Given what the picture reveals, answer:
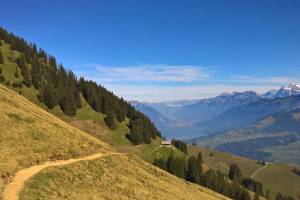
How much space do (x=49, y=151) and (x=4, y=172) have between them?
12507 millimetres

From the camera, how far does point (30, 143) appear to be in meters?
58.9

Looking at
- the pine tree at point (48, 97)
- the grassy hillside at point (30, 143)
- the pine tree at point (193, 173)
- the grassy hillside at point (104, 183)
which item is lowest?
the pine tree at point (193, 173)

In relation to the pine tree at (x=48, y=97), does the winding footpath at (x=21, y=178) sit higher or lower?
lower

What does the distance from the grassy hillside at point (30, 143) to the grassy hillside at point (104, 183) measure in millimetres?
3272

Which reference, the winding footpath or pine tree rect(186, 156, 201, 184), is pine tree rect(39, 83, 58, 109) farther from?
the winding footpath

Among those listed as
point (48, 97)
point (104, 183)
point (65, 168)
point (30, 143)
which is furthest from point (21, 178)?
point (48, 97)

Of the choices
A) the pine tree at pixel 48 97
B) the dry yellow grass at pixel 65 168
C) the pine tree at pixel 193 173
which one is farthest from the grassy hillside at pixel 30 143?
the pine tree at pixel 193 173

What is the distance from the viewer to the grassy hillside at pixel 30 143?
51.7 meters

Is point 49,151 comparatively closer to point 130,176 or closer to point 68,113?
point 130,176

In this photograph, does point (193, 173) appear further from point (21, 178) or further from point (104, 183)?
point (21, 178)

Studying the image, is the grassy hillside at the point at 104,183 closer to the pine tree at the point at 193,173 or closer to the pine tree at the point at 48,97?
the pine tree at the point at 193,173

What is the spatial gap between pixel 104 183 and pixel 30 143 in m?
12.1

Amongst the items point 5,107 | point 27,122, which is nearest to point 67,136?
point 27,122

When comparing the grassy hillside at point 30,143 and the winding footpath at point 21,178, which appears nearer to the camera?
the winding footpath at point 21,178
